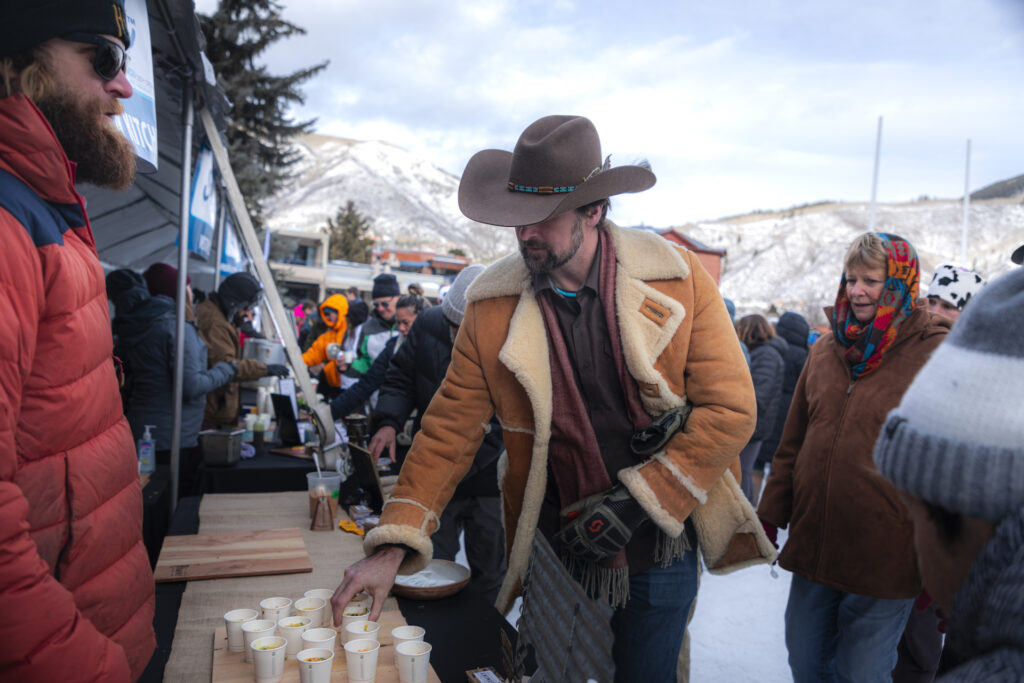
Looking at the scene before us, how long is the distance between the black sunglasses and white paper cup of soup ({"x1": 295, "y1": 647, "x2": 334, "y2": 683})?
1.29 m

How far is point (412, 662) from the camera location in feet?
4.48

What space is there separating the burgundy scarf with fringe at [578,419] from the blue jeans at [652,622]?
0.46 feet

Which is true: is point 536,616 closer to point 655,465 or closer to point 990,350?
point 655,465

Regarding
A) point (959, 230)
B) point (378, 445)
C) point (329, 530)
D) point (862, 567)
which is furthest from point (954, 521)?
point (959, 230)

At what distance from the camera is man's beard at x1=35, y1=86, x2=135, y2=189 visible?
4.33 feet

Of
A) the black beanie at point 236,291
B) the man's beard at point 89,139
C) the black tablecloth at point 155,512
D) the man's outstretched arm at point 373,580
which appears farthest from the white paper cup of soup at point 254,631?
the black beanie at point 236,291

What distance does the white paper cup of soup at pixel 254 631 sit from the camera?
4.64 ft

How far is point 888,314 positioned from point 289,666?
2136mm

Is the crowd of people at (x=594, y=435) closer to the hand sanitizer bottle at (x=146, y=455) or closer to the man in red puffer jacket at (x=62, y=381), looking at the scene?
the man in red puffer jacket at (x=62, y=381)

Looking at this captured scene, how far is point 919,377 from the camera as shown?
67 cm

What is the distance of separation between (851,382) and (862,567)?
2.09 ft

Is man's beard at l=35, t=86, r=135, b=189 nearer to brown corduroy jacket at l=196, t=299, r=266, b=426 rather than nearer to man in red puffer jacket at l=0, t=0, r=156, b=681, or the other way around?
man in red puffer jacket at l=0, t=0, r=156, b=681

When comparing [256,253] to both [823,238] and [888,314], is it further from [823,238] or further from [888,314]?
[823,238]

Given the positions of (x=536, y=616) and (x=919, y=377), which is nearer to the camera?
(x=919, y=377)
